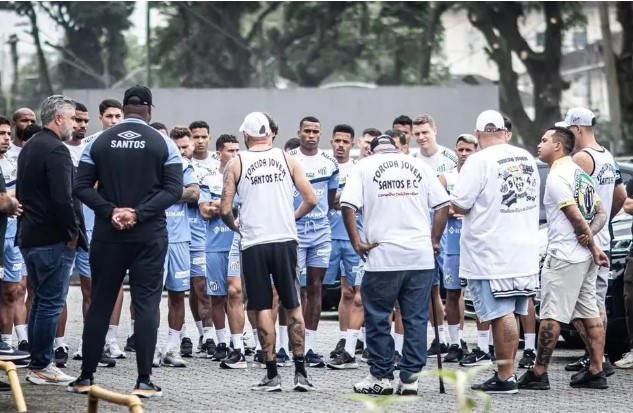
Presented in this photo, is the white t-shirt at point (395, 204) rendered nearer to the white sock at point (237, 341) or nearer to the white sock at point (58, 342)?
the white sock at point (237, 341)

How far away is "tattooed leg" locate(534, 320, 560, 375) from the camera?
447 inches

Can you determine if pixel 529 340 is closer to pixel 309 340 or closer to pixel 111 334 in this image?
pixel 309 340

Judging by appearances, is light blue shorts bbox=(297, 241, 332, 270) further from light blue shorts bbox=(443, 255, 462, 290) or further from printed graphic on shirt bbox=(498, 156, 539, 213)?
printed graphic on shirt bbox=(498, 156, 539, 213)

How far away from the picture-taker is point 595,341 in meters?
11.6

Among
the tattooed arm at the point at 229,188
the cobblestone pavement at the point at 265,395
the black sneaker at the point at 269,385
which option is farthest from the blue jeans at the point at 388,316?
the tattooed arm at the point at 229,188

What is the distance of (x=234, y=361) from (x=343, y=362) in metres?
0.96

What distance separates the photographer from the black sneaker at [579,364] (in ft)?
40.5

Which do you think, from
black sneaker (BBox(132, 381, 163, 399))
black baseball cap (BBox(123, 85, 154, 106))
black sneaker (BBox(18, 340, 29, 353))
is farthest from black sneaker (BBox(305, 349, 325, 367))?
black baseball cap (BBox(123, 85, 154, 106))

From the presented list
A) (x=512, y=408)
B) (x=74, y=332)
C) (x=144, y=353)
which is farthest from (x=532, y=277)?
(x=74, y=332)

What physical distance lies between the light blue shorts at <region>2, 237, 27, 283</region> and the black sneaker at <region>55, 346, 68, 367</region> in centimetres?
90

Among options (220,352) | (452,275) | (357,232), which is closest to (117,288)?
(357,232)

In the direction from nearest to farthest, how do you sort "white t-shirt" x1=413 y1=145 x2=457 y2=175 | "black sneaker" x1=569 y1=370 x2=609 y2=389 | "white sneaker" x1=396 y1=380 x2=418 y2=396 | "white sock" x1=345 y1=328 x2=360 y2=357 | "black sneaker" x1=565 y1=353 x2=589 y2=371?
"white sneaker" x1=396 y1=380 x2=418 y2=396, "black sneaker" x1=569 y1=370 x2=609 y2=389, "black sneaker" x1=565 y1=353 x2=589 y2=371, "white sock" x1=345 y1=328 x2=360 y2=357, "white t-shirt" x1=413 y1=145 x2=457 y2=175

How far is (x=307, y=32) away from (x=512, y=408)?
743 inches

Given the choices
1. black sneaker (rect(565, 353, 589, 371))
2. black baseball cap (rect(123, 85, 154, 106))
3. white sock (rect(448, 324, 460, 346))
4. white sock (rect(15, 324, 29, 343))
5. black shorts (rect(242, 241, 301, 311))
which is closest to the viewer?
black baseball cap (rect(123, 85, 154, 106))
